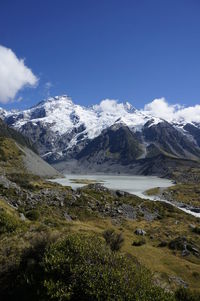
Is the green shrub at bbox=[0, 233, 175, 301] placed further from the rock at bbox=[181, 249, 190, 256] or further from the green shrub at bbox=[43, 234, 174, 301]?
the rock at bbox=[181, 249, 190, 256]

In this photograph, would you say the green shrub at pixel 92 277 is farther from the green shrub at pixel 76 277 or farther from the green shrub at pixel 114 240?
the green shrub at pixel 114 240

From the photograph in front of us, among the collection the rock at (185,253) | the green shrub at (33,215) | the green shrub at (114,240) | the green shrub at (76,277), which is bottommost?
the rock at (185,253)

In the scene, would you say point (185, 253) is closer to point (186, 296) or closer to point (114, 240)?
point (114, 240)

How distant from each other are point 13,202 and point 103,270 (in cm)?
3984

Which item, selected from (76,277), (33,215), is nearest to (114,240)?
(33,215)

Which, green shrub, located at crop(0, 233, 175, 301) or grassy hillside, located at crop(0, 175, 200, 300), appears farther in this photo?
grassy hillside, located at crop(0, 175, 200, 300)

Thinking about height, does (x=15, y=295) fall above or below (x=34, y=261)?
below

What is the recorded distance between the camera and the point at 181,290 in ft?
69.8

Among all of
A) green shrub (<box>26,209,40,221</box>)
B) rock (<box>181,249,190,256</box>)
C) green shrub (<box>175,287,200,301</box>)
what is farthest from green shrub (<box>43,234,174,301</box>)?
rock (<box>181,249,190,256</box>)

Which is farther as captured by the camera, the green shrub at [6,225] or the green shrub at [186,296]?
the green shrub at [6,225]

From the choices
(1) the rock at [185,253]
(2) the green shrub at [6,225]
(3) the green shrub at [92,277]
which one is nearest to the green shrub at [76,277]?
(3) the green shrub at [92,277]

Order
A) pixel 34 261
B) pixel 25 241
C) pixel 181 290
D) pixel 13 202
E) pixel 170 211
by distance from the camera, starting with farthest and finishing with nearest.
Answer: pixel 170 211
pixel 13 202
pixel 25 241
pixel 181 290
pixel 34 261

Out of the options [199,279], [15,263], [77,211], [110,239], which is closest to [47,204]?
[77,211]

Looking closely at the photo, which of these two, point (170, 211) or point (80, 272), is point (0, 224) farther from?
point (170, 211)
